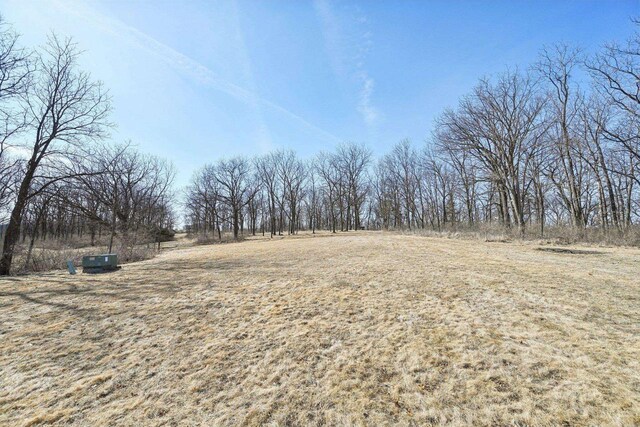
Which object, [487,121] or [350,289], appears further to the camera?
[487,121]

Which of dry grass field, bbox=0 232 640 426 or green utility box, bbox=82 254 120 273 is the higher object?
green utility box, bbox=82 254 120 273

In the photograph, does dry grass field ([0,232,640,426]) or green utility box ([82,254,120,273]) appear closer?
dry grass field ([0,232,640,426])

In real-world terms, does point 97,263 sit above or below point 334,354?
above

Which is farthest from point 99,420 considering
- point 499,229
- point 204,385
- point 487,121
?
point 487,121

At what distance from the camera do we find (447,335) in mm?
4090

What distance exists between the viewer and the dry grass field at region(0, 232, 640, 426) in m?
2.71

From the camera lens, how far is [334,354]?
3781 millimetres

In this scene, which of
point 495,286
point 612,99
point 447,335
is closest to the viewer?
point 447,335

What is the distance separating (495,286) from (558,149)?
77.3 feet

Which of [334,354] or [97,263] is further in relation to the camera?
[97,263]

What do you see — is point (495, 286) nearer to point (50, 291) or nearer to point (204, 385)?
point (204, 385)

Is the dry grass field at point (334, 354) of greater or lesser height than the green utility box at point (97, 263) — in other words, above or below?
below

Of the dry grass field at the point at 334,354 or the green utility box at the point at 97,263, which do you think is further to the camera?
the green utility box at the point at 97,263

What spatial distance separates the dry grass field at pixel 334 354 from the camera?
2713mm
